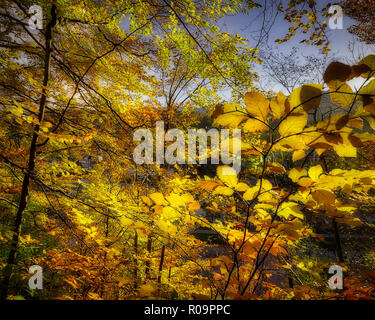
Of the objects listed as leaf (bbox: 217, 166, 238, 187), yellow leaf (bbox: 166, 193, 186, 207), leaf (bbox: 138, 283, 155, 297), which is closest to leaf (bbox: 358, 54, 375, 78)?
leaf (bbox: 217, 166, 238, 187)

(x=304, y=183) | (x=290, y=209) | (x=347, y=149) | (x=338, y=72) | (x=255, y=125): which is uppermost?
(x=338, y=72)

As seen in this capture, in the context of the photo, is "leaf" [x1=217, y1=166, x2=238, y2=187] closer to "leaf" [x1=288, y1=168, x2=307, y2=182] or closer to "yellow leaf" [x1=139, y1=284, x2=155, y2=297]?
"leaf" [x1=288, y1=168, x2=307, y2=182]

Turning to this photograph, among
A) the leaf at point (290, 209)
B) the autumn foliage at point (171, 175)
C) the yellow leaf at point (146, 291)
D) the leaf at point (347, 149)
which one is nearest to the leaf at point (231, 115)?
the autumn foliage at point (171, 175)

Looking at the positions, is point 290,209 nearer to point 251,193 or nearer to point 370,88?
point 251,193

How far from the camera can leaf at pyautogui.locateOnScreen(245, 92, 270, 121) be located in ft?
2.06

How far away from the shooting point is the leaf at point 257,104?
0.63 meters

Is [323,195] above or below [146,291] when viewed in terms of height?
above

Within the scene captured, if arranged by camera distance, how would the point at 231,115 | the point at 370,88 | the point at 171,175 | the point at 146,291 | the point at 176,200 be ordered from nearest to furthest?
the point at 370,88 < the point at 231,115 < the point at 146,291 < the point at 176,200 < the point at 171,175

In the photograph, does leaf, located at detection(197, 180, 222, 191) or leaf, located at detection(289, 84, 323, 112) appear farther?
leaf, located at detection(197, 180, 222, 191)

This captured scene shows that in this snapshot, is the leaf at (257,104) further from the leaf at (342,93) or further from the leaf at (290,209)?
the leaf at (290,209)

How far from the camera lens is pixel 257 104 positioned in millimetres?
632

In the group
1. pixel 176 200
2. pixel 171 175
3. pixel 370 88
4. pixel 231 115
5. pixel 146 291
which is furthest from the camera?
pixel 171 175

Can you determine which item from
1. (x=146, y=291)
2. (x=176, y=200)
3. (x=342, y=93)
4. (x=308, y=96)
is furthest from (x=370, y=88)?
(x=146, y=291)
